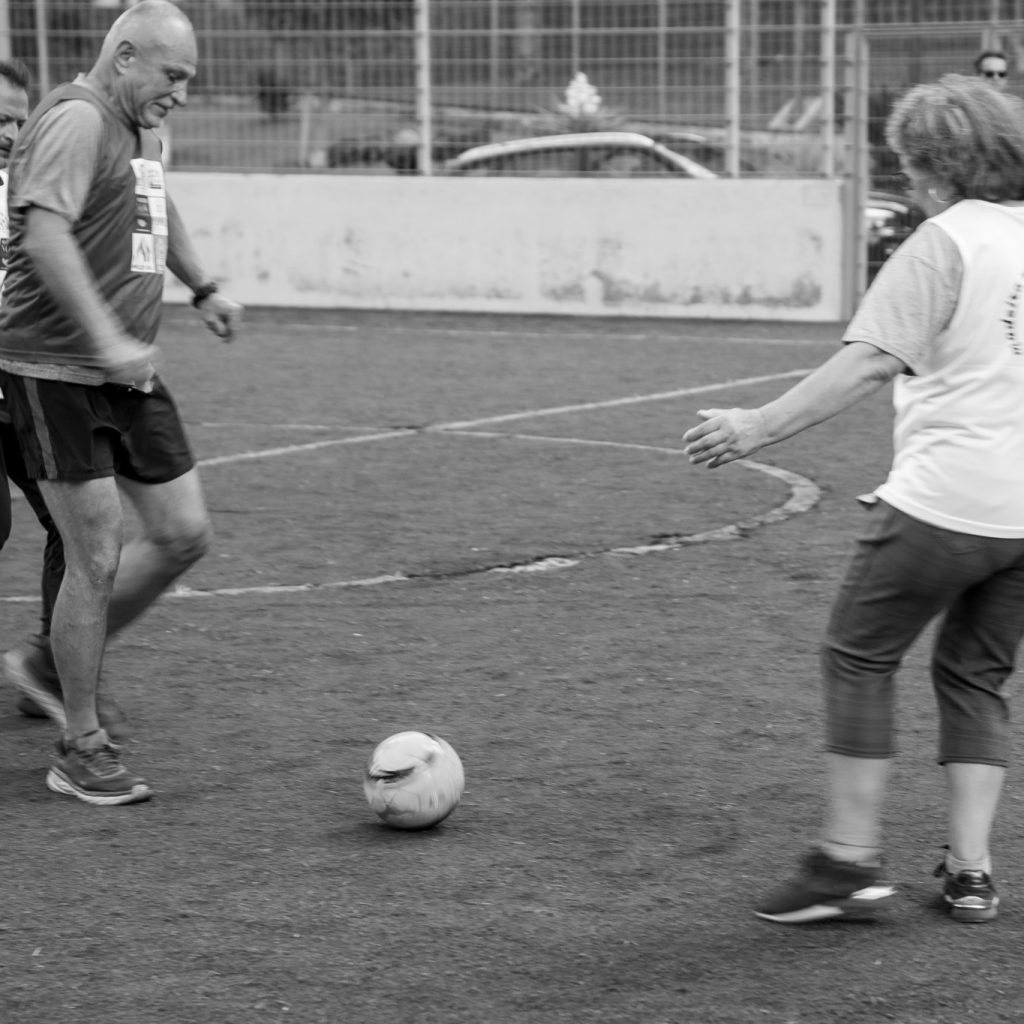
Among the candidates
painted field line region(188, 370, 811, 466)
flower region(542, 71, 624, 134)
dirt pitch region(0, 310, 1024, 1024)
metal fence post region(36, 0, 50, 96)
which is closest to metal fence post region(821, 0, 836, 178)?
flower region(542, 71, 624, 134)

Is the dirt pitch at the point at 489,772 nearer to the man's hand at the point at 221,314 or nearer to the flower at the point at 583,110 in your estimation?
the man's hand at the point at 221,314

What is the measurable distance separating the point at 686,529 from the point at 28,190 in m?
4.07

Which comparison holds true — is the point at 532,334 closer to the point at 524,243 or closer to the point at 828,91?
the point at 524,243

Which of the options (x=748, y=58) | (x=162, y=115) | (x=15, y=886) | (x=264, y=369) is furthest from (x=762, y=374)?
(x=15, y=886)

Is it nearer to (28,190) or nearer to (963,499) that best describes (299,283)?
(28,190)

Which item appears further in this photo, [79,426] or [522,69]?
[522,69]

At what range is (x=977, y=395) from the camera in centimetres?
361

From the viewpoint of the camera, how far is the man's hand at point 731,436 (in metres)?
3.54

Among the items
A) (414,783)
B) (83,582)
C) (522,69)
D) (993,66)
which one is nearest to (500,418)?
(993,66)

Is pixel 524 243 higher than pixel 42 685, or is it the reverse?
pixel 524 243

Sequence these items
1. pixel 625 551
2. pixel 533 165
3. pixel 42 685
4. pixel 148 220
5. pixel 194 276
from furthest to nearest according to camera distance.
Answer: pixel 533 165 → pixel 625 551 → pixel 194 276 → pixel 42 685 → pixel 148 220

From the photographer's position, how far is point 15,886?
4.06 m

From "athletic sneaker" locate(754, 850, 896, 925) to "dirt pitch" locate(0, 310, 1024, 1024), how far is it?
0.04 metres

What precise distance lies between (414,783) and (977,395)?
1.57 meters
